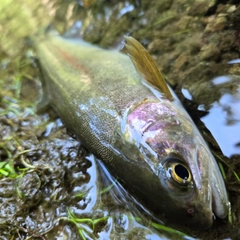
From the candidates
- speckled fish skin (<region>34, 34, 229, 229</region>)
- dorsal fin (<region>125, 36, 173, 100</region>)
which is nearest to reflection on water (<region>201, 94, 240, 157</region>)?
speckled fish skin (<region>34, 34, 229, 229</region>)

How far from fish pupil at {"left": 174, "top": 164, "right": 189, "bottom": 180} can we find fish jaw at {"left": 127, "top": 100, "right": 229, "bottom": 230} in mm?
40

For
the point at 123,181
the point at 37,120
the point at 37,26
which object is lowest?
the point at 123,181

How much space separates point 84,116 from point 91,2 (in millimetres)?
1975

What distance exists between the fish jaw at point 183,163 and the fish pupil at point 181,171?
0.13 ft

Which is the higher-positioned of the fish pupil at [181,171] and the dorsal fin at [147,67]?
the dorsal fin at [147,67]

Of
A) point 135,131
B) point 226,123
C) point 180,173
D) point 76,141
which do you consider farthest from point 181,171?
point 76,141

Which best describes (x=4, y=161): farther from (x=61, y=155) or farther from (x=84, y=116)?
(x=84, y=116)

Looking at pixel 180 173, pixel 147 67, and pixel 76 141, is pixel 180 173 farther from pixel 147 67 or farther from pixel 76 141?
pixel 76 141

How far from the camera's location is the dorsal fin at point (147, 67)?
293 centimetres

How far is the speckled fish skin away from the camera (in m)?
2.37

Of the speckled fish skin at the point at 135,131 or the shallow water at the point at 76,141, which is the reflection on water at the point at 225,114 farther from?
the speckled fish skin at the point at 135,131

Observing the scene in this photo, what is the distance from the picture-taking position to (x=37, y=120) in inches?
144

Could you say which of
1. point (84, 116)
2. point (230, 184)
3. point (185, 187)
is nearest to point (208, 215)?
point (185, 187)

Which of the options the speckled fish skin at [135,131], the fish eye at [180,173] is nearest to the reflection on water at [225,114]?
the speckled fish skin at [135,131]
